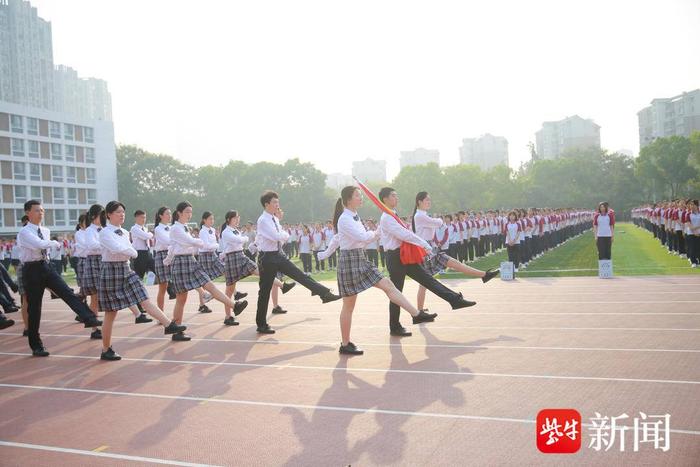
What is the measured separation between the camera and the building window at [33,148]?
201ft

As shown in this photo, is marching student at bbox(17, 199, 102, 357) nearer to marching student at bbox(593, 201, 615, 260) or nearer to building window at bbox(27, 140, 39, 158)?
marching student at bbox(593, 201, 615, 260)

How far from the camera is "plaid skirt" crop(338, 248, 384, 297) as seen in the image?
7.30 metres

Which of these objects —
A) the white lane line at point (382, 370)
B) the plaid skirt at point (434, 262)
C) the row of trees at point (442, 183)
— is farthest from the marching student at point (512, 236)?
the row of trees at point (442, 183)

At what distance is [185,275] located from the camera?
9.31 m

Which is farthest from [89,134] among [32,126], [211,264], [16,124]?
[211,264]

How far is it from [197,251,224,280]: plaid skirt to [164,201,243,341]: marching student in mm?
792

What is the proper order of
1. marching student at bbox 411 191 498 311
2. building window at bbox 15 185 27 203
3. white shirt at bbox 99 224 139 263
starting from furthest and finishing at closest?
building window at bbox 15 185 27 203
marching student at bbox 411 191 498 311
white shirt at bbox 99 224 139 263

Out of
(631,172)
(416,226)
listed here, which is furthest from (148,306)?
(631,172)

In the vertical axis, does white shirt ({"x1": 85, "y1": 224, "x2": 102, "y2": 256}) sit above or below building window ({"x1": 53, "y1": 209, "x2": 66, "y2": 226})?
below

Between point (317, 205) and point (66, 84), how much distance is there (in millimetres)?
71945

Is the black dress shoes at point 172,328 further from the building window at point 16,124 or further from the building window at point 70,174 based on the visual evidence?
the building window at point 70,174

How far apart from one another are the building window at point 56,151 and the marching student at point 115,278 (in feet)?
208

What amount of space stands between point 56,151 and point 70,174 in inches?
111

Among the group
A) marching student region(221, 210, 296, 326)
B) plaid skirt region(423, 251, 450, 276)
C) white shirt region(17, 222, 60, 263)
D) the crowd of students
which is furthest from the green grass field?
white shirt region(17, 222, 60, 263)
